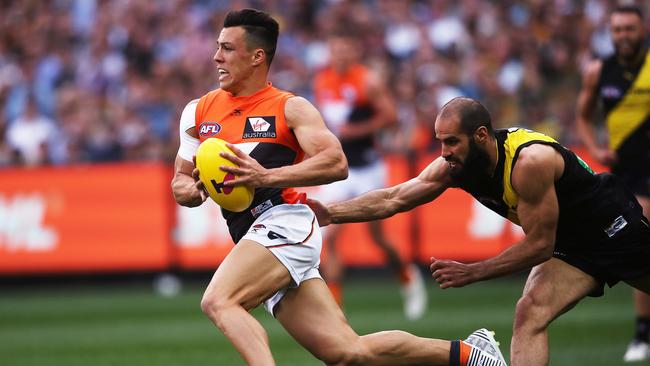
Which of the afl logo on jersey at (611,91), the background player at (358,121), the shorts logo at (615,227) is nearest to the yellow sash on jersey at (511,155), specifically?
the shorts logo at (615,227)

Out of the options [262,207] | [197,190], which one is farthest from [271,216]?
[197,190]

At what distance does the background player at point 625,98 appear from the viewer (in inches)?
397

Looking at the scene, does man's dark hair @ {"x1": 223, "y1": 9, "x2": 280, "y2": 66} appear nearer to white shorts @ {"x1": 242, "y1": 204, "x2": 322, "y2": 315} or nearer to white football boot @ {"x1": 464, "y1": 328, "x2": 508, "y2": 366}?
white shorts @ {"x1": 242, "y1": 204, "x2": 322, "y2": 315}

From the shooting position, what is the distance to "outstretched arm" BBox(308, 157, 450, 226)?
24.3 ft

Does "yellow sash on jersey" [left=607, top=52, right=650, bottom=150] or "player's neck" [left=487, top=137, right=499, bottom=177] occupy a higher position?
"player's neck" [left=487, top=137, right=499, bottom=177]

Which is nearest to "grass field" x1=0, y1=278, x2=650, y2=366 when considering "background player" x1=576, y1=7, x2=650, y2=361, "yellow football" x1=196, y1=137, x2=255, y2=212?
"background player" x1=576, y1=7, x2=650, y2=361

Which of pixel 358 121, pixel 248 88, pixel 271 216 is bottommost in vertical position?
pixel 358 121

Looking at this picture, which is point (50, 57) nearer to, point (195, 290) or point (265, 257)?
point (195, 290)

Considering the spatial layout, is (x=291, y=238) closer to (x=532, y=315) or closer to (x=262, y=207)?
(x=262, y=207)

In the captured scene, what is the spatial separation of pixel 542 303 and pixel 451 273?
76cm

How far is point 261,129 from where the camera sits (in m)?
7.00

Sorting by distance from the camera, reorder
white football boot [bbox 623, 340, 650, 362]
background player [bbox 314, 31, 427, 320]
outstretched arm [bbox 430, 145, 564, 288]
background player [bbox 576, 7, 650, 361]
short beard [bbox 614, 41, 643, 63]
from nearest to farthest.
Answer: outstretched arm [bbox 430, 145, 564, 288], white football boot [bbox 623, 340, 650, 362], background player [bbox 576, 7, 650, 361], short beard [bbox 614, 41, 643, 63], background player [bbox 314, 31, 427, 320]

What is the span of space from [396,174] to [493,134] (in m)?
10.6

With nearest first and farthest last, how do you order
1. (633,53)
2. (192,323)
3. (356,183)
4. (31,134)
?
(633,53), (192,323), (356,183), (31,134)
